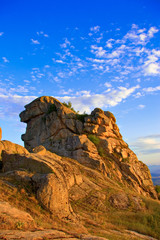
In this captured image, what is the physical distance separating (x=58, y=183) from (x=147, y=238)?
5824 millimetres

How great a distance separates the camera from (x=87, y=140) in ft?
79.2

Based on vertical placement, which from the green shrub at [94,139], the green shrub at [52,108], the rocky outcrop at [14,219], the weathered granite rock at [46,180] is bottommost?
the rocky outcrop at [14,219]

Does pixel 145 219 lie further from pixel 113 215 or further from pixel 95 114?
pixel 95 114

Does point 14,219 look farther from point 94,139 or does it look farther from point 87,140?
point 94,139

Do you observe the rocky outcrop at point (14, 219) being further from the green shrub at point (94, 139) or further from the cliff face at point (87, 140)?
the green shrub at point (94, 139)

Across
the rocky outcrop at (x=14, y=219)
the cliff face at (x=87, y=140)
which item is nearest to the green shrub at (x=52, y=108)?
the cliff face at (x=87, y=140)

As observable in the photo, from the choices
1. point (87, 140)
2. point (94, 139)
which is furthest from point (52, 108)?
point (87, 140)

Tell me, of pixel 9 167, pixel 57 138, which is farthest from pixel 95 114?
pixel 9 167

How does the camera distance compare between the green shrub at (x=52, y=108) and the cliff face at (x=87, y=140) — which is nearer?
the cliff face at (x=87, y=140)

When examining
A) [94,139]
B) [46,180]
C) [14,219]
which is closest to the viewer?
[14,219]

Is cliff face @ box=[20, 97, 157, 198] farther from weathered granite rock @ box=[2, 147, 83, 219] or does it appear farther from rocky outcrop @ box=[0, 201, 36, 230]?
rocky outcrop @ box=[0, 201, 36, 230]

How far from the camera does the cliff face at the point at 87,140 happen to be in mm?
22891

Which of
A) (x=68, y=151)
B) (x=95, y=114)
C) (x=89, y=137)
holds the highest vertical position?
(x=95, y=114)

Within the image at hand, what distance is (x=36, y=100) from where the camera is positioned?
103 ft
